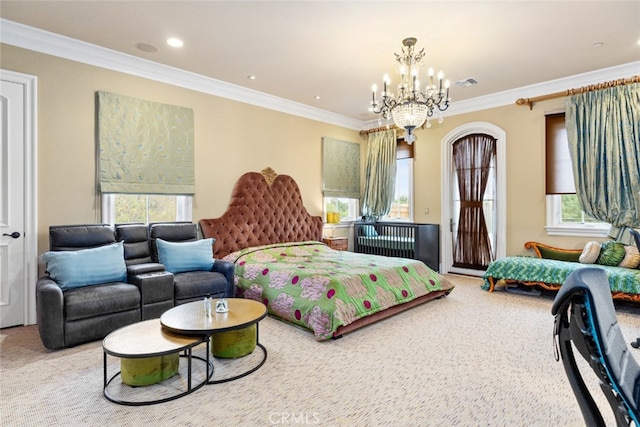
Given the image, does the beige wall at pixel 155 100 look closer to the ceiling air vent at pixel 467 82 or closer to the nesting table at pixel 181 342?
the nesting table at pixel 181 342

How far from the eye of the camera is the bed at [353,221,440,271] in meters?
5.83

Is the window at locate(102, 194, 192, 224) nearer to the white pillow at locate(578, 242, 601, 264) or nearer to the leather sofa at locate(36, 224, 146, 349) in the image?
the leather sofa at locate(36, 224, 146, 349)

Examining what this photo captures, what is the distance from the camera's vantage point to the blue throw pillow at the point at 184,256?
12.8ft

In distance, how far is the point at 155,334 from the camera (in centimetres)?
244

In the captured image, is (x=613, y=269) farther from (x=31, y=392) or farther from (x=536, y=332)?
(x=31, y=392)

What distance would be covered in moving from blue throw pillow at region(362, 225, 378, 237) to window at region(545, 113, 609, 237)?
278 centimetres

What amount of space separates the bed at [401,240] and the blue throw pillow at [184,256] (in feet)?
10.6

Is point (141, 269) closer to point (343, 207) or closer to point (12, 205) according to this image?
point (12, 205)

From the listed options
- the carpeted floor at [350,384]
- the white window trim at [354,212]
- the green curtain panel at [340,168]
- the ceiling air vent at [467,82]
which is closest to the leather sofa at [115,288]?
the carpeted floor at [350,384]

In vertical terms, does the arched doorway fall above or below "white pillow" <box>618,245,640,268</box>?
above

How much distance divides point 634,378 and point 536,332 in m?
2.56


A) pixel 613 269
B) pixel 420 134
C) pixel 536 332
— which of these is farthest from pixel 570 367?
pixel 420 134

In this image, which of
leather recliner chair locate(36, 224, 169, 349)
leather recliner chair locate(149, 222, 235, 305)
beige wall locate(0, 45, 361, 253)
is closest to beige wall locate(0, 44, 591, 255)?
beige wall locate(0, 45, 361, 253)

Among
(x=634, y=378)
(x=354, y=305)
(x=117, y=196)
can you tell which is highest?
(x=117, y=196)
